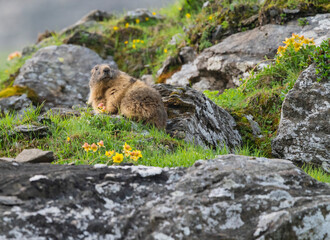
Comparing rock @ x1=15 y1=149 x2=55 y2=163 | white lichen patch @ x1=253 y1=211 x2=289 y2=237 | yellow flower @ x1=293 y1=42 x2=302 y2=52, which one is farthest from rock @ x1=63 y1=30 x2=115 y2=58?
white lichen patch @ x1=253 y1=211 x2=289 y2=237

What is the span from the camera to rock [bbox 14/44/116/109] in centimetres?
1177

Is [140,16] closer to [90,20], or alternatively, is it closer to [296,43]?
[90,20]

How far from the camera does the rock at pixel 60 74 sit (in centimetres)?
1177

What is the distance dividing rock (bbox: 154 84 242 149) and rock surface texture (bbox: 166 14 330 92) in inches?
102

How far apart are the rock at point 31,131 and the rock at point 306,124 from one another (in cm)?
375

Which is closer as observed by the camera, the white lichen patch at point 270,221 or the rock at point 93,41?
the white lichen patch at point 270,221

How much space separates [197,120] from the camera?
271 inches

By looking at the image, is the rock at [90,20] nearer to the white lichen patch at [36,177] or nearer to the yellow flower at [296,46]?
the yellow flower at [296,46]

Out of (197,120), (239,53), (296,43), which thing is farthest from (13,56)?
(296,43)

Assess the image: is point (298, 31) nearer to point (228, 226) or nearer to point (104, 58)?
point (104, 58)

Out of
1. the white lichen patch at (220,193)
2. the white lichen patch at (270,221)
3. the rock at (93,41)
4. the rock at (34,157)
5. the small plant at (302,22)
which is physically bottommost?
the white lichen patch at (270,221)

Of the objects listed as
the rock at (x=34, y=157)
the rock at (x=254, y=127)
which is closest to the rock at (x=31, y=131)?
the rock at (x=34, y=157)

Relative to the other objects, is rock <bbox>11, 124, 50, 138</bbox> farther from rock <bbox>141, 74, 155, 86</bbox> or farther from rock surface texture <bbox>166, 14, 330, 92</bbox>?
rock <bbox>141, 74, 155, 86</bbox>

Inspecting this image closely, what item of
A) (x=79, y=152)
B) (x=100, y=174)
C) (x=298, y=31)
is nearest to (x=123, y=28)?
(x=298, y=31)
